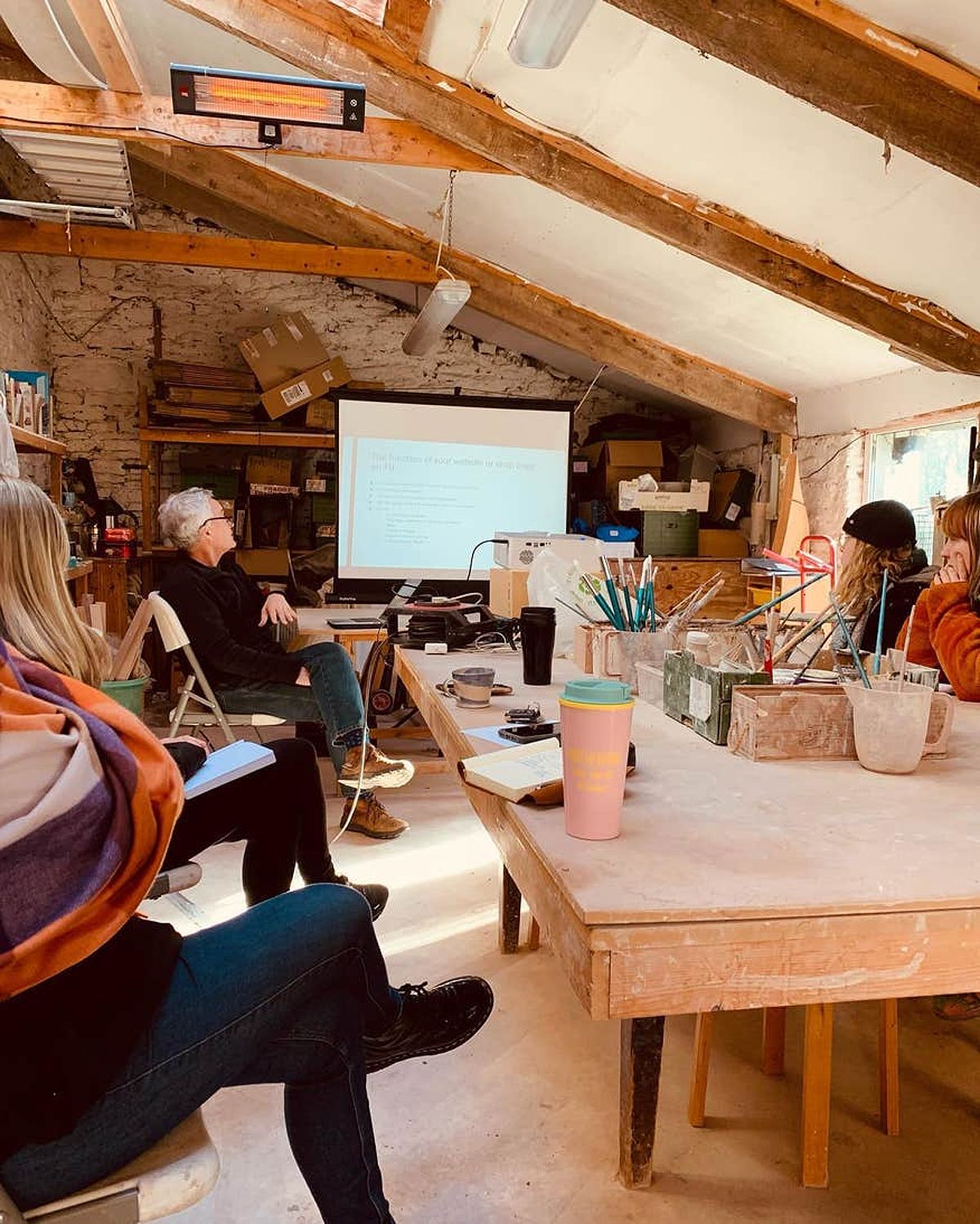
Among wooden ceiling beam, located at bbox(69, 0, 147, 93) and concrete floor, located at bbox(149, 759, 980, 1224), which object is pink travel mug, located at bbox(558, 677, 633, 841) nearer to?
concrete floor, located at bbox(149, 759, 980, 1224)

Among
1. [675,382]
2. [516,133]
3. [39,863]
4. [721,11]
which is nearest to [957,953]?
[39,863]

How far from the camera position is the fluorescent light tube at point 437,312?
4633mm

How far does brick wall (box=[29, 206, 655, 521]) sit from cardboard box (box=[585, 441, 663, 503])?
1331 mm

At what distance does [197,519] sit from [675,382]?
3568mm

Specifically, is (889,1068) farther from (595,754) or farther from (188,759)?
(188,759)

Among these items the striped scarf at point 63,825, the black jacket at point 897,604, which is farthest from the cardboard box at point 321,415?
the striped scarf at point 63,825

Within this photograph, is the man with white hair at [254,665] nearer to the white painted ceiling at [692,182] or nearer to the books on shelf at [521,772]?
the books on shelf at [521,772]

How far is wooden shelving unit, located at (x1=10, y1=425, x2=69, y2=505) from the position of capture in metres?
4.11

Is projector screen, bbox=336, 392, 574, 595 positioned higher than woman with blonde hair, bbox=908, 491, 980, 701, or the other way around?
projector screen, bbox=336, 392, 574, 595

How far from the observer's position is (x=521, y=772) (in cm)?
121

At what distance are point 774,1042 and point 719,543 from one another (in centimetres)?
483

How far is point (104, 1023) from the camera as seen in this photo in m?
0.93

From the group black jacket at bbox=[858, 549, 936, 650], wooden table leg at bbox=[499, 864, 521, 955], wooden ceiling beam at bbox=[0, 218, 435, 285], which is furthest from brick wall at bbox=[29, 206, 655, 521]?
wooden table leg at bbox=[499, 864, 521, 955]

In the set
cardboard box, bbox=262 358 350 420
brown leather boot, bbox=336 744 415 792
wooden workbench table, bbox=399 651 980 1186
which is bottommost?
brown leather boot, bbox=336 744 415 792
